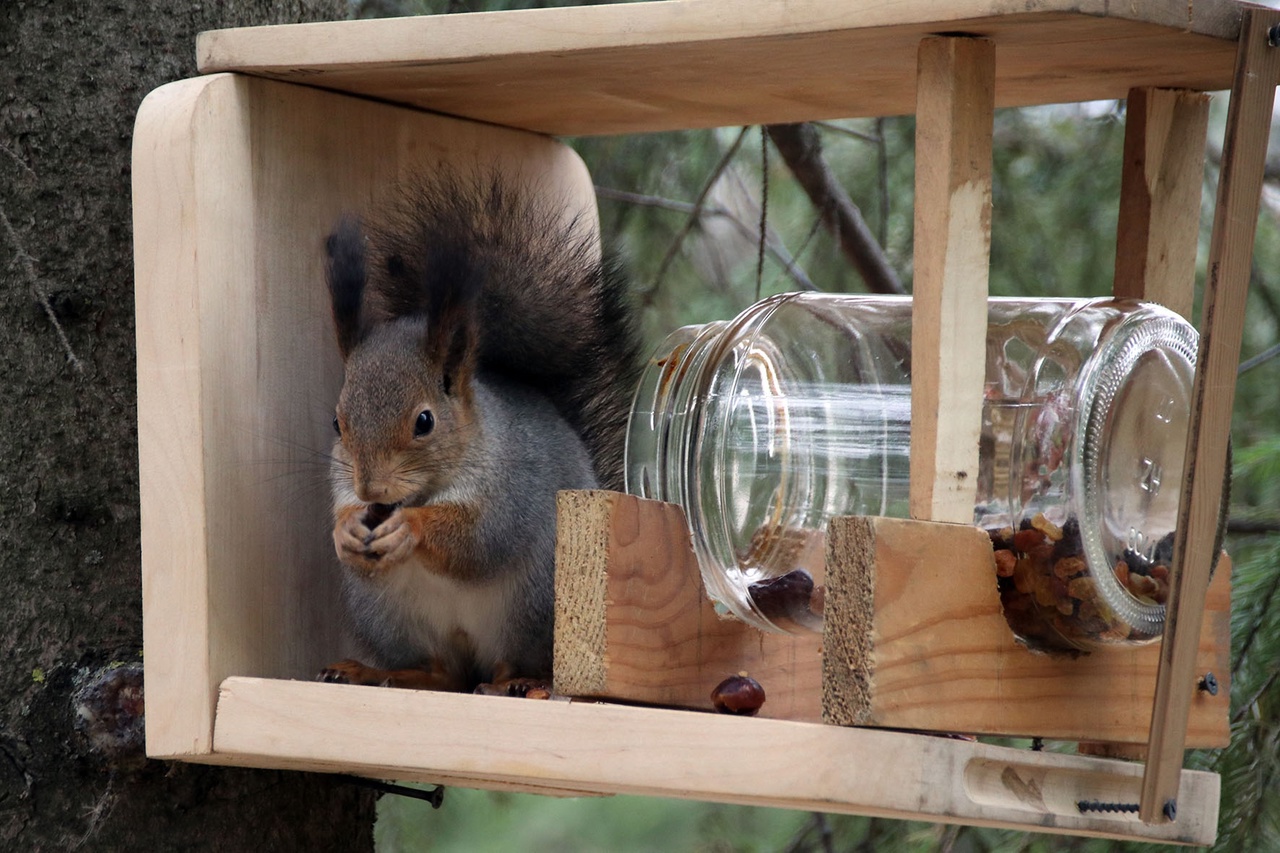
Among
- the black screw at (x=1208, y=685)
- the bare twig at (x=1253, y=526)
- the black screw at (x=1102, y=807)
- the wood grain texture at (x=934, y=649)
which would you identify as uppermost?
the wood grain texture at (x=934, y=649)

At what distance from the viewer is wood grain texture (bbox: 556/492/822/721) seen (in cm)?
112

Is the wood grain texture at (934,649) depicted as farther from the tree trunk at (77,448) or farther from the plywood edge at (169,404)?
the tree trunk at (77,448)

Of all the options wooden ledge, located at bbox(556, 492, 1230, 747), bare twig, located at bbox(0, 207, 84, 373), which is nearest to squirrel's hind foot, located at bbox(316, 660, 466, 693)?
wooden ledge, located at bbox(556, 492, 1230, 747)

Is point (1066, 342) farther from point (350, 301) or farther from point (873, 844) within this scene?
point (873, 844)

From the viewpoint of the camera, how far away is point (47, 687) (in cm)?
128

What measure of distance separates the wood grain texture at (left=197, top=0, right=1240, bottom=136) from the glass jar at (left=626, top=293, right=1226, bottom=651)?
19cm

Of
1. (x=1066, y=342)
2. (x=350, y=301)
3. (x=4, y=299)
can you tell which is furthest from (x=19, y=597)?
(x=1066, y=342)

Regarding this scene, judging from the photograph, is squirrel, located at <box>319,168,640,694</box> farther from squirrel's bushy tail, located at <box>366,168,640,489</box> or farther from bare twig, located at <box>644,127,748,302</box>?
bare twig, located at <box>644,127,748,302</box>

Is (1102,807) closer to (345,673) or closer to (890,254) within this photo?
(345,673)

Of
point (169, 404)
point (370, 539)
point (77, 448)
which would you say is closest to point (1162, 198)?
point (370, 539)

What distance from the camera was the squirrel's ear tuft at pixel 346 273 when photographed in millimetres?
1256

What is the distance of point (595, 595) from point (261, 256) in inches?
16.0

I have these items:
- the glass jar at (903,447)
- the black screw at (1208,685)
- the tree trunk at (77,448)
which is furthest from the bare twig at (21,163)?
the black screw at (1208,685)

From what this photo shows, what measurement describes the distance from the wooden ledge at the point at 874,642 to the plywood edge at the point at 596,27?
1.04 feet
